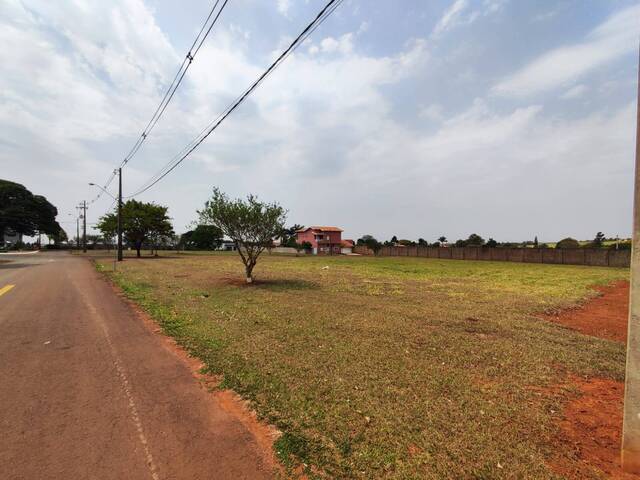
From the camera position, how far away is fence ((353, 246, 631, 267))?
41.3 m

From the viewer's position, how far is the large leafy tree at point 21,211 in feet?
209

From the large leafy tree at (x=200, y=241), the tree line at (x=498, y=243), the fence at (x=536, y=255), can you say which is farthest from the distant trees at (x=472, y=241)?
the large leafy tree at (x=200, y=241)

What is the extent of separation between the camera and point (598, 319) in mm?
9930

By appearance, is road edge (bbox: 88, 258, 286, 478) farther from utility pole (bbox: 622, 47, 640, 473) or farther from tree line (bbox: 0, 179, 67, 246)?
tree line (bbox: 0, 179, 67, 246)

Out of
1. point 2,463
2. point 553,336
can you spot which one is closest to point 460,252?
point 553,336

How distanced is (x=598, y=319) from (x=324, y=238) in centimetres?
7366

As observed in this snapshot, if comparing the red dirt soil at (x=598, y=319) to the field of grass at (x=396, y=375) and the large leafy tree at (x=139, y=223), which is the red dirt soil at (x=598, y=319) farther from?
the large leafy tree at (x=139, y=223)

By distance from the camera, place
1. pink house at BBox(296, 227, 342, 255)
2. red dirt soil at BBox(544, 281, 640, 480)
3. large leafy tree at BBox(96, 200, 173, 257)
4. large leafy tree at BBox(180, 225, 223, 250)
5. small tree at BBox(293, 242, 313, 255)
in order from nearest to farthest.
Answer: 1. red dirt soil at BBox(544, 281, 640, 480)
2. large leafy tree at BBox(96, 200, 173, 257)
3. small tree at BBox(293, 242, 313, 255)
4. pink house at BBox(296, 227, 342, 255)
5. large leafy tree at BBox(180, 225, 223, 250)

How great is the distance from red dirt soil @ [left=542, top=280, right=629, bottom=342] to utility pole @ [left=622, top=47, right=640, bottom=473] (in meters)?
6.09

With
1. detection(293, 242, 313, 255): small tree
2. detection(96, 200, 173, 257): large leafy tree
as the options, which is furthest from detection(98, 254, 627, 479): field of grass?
detection(293, 242, 313, 255): small tree

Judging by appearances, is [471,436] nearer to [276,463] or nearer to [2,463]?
[276,463]

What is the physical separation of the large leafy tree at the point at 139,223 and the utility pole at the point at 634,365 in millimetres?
45071

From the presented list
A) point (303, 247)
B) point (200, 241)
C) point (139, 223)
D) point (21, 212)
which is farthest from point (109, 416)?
point (200, 241)

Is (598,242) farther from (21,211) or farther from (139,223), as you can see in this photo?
(21,211)
